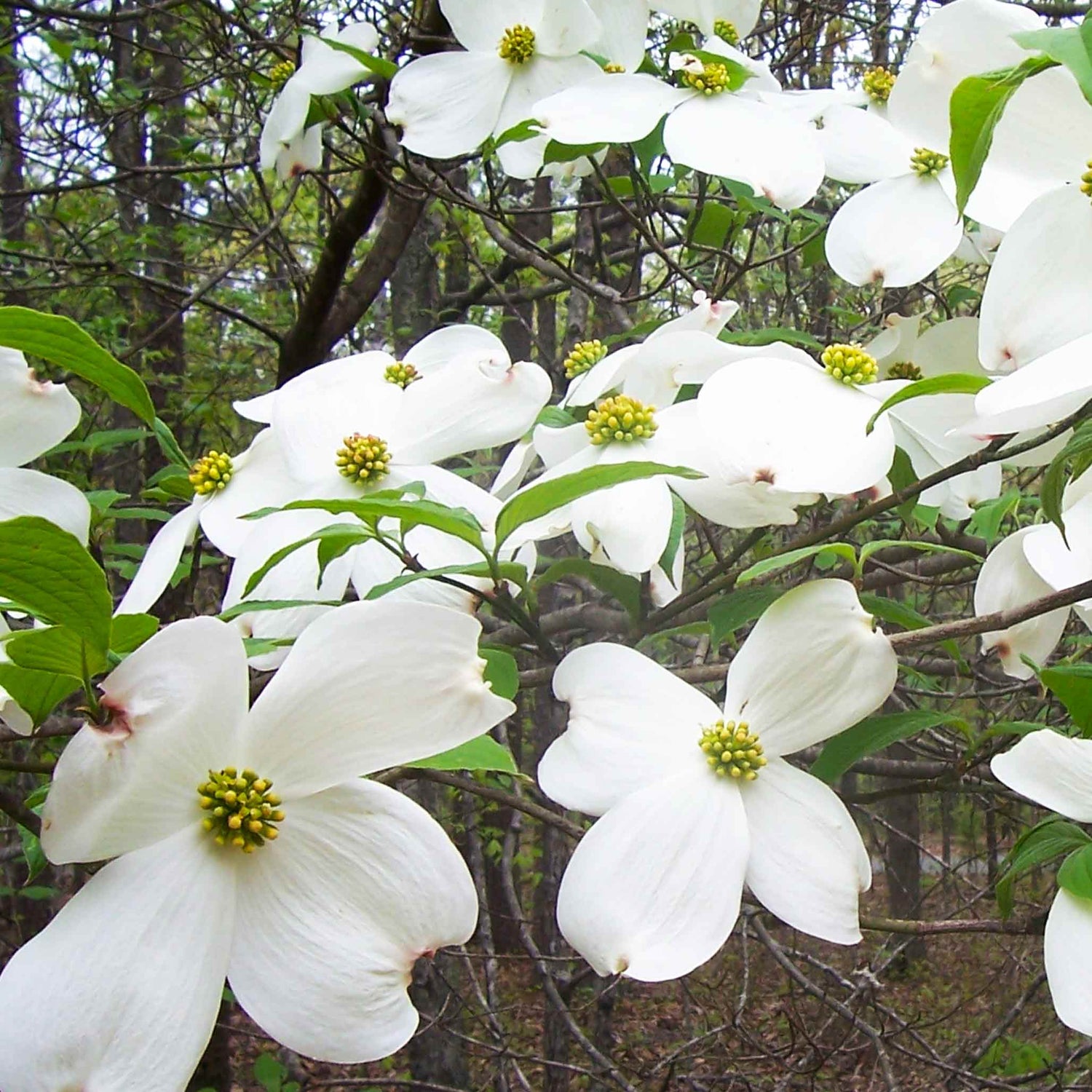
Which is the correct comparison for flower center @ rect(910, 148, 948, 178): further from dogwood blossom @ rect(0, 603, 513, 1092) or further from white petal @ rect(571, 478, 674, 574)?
dogwood blossom @ rect(0, 603, 513, 1092)

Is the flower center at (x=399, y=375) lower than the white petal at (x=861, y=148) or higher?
lower

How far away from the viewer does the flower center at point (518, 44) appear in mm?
780

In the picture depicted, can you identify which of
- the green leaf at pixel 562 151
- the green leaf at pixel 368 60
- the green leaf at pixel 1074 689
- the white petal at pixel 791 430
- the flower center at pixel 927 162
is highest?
the green leaf at pixel 368 60

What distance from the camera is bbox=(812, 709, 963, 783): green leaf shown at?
0.51 m

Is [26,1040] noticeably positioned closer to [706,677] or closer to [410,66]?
[706,677]

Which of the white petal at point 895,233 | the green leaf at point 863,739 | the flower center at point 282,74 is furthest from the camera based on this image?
the flower center at point 282,74

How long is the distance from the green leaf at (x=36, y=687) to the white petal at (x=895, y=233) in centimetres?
51

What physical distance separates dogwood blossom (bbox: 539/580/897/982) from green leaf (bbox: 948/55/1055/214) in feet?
0.55

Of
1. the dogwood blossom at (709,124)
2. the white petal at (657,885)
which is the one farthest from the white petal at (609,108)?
the white petal at (657,885)

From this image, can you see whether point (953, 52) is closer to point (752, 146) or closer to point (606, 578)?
point (752, 146)

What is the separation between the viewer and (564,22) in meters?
0.75

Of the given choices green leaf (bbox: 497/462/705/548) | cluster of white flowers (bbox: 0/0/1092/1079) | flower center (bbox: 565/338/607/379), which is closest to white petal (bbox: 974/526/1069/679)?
cluster of white flowers (bbox: 0/0/1092/1079)

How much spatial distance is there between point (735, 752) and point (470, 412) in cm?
24

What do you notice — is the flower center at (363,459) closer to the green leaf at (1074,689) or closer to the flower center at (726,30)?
the green leaf at (1074,689)
